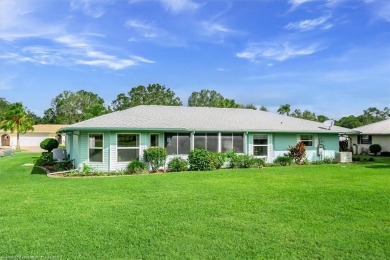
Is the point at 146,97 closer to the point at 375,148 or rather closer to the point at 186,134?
the point at 375,148

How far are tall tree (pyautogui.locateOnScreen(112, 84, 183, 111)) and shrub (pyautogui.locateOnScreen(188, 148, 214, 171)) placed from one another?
4411 cm

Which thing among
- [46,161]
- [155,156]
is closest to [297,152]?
[155,156]

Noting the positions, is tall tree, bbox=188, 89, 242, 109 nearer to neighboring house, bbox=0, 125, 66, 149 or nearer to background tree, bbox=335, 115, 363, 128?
background tree, bbox=335, 115, 363, 128

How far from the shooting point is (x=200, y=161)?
1878 centimetres

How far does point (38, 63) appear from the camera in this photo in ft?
80.9

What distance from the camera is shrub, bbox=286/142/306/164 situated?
2228 centimetres

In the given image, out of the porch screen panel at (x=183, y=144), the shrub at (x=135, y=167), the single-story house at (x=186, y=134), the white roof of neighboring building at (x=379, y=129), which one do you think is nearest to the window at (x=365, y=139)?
the white roof of neighboring building at (x=379, y=129)

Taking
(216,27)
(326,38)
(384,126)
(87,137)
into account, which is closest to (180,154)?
(87,137)

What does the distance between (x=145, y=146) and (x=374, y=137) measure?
24.3m

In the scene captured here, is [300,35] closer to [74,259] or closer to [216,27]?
[216,27]

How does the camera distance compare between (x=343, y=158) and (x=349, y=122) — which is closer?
(x=343, y=158)

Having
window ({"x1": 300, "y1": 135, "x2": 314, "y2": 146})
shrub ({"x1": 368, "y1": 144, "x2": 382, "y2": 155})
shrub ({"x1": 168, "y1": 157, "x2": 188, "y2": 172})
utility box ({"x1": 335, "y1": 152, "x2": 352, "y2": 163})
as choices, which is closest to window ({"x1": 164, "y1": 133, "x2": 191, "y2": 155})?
shrub ({"x1": 168, "y1": 157, "x2": 188, "y2": 172})

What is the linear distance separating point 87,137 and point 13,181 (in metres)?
4.67

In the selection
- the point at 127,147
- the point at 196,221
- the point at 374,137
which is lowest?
the point at 196,221
